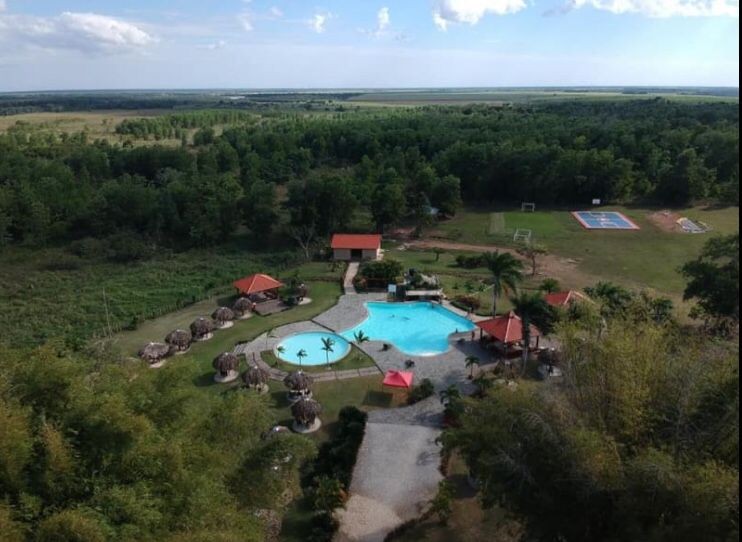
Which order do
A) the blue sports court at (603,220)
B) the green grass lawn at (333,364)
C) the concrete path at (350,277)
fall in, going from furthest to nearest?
the blue sports court at (603,220) → the concrete path at (350,277) → the green grass lawn at (333,364)

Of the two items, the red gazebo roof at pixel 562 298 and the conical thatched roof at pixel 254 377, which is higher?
the red gazebo roof at pixel 562 298

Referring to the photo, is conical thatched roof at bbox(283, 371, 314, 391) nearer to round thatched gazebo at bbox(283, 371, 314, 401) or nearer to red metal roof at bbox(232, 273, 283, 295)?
round thatched gazebo at bbox(283, 371, 314, 401)

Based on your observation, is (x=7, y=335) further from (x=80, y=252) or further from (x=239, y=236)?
(x=239, y=236)

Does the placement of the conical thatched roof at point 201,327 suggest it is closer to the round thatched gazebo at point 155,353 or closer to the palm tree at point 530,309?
the round thatched gazebo at point 155,353

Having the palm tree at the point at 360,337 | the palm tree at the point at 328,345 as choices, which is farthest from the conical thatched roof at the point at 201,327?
the palm tree at the point at 360,337

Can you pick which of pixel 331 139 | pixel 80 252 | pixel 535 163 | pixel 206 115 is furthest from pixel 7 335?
pixel 206 115

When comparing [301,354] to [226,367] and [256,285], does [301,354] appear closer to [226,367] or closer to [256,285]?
[226,367]

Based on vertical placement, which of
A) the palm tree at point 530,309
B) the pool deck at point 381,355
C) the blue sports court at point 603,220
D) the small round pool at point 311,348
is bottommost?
the blue sports court at point 603,220

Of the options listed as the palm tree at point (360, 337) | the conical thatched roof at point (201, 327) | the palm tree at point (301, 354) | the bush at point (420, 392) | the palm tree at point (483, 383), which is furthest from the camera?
the conical thatched roof at point (201, 327)
